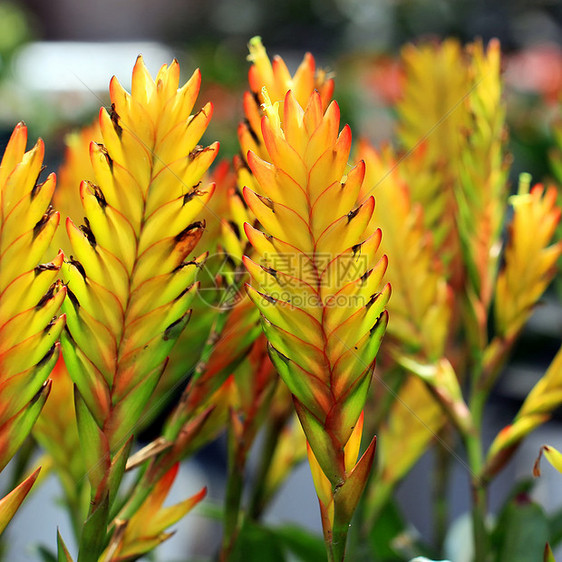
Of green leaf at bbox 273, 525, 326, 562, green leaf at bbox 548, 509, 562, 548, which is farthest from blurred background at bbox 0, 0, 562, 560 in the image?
green leaf at bbox 273, 525, 326, 562

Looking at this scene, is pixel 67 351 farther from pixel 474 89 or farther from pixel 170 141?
pixel 474 89

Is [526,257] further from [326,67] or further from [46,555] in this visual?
[46,555]

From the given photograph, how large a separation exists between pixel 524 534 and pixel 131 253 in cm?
28

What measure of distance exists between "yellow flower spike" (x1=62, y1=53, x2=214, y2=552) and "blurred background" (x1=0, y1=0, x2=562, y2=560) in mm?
60

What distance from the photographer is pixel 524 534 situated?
0.38 metres

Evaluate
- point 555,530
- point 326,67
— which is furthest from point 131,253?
point 555,530

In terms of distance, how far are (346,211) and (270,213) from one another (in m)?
0.03

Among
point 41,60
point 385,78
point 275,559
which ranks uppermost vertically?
point 41,60

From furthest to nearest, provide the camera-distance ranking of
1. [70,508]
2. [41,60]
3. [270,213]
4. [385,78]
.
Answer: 1. [41,60]
2. [385,78]
3. [70,508]
4. [270,213]

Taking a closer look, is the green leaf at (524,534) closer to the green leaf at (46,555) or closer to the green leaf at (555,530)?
the green leaf at (555,530)

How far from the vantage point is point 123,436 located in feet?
0.92

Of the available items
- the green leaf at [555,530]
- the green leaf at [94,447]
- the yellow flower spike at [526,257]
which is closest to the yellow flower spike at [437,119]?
the yellow flower spike at [526,257]

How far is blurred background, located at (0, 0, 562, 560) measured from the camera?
82 cm

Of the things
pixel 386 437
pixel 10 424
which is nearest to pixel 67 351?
pixel 10 424
